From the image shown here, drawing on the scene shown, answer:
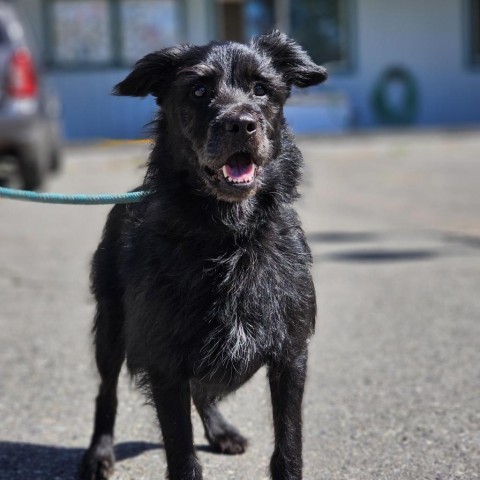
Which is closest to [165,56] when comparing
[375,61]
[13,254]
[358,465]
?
[358,465]

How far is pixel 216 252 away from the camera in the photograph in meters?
3.61

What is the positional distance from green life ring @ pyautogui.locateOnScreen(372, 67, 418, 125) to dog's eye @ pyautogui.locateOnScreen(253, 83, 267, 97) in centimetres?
1799

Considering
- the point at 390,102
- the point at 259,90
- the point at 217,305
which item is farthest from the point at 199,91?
the point at 390,102

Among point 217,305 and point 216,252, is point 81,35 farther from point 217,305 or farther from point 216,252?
point 217,305

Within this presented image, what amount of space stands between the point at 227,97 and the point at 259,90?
0.18 m

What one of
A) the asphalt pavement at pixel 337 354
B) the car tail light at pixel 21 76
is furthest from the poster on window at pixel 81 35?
the asphalt pavement at pixel 337 354

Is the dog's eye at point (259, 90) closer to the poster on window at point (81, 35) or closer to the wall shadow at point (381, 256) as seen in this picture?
the wall shadow at point (381, 256)

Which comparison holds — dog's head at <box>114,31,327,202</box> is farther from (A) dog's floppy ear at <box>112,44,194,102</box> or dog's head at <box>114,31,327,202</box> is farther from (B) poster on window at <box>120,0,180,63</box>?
(B) poster on window at <box>120,0,180,63</box>

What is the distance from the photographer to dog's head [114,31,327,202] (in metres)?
3.49

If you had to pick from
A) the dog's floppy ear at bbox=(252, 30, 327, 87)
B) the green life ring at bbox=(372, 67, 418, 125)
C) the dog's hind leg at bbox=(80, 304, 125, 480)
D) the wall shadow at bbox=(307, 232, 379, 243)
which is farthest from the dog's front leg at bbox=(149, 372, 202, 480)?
the green life ring at bbox=(372, 67, 418, 125)

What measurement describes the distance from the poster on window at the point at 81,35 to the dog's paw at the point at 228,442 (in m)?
17.1

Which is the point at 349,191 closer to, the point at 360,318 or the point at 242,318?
the point at 360,318

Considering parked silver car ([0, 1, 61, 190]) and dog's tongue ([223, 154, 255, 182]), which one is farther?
parked silver car ([0, 1, 61, 190])

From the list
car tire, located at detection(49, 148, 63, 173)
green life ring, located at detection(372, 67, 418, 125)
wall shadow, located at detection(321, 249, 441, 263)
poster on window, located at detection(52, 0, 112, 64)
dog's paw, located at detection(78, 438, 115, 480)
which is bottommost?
dog's paw, located at detection(78, 438, 115, 480)
